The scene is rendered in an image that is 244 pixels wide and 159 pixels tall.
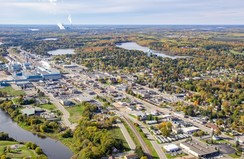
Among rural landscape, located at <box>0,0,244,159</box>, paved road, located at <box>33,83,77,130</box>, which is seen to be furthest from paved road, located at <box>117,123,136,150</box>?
paved road, located at <box>33,83,77,130</box>

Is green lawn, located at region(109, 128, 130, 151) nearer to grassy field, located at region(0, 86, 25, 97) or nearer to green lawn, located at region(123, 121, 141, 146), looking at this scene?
green lawn, located at region(123, 121, 141, 146)

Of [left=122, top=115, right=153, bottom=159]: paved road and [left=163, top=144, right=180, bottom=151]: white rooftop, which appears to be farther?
[left=163, top=144, right=180, bottom=151]: white rooftop

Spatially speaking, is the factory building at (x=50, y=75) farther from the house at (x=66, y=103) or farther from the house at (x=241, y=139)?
the house at (x=241, y=139)

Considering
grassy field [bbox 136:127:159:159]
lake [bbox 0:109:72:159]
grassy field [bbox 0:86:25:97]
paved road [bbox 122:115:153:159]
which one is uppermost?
grassy field [bbox 0:86:25:97]

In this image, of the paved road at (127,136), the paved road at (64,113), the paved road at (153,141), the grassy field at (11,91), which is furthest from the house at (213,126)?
the grassy field at (11,91)

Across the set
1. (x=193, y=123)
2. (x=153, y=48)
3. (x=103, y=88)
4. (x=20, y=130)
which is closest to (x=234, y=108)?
(x=193, y=123)

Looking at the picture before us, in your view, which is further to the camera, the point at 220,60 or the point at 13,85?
the point at 220,60

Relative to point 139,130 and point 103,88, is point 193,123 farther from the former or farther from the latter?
point 103,88
